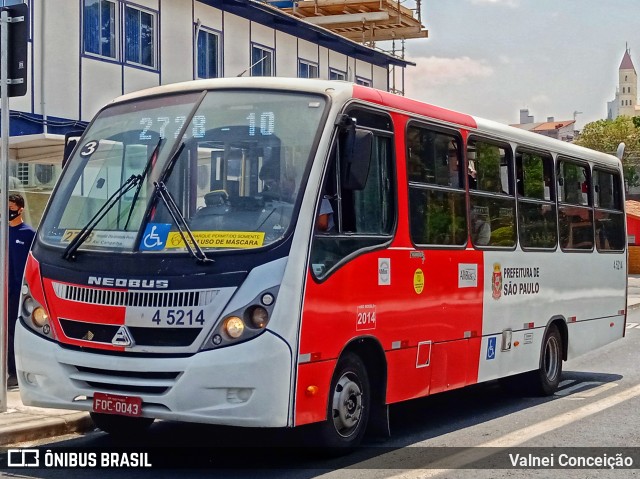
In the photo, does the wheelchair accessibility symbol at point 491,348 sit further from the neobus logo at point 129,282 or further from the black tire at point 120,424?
the neobus logo at point 129,282

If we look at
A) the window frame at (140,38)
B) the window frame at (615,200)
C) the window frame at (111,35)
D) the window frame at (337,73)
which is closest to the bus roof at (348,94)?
the window frame at (615,200)

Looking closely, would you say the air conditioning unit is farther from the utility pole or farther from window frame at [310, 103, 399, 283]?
window frame at [310, 103, 399, 283]

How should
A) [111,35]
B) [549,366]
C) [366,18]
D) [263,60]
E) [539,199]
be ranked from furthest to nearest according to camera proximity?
[366,18]
[263,60]
[111,35]
[549,366]
[539,199]

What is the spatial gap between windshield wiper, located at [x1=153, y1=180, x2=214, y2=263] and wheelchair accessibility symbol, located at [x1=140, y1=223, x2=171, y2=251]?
0.10 m

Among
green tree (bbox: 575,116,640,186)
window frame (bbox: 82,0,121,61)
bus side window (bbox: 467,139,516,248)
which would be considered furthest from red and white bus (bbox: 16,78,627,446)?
green tree (bbox: 575,116,640,186)

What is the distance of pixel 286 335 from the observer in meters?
7.30

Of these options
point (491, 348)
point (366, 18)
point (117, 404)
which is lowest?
point (117, 404)

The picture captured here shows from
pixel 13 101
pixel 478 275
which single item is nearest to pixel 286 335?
pixel 478 275

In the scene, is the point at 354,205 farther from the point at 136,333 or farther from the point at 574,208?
the point at 574,208

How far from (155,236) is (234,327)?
101cm

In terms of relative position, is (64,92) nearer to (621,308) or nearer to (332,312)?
(621,308)

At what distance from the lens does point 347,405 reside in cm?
815

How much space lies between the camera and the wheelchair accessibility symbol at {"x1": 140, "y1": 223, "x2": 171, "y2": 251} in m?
7.71

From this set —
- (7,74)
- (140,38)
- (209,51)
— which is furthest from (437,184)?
(209,51)
